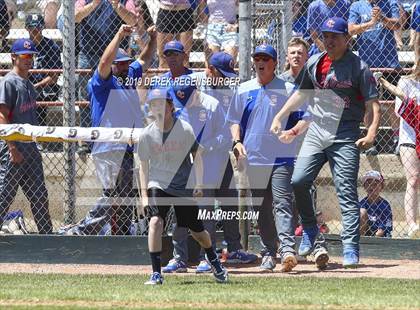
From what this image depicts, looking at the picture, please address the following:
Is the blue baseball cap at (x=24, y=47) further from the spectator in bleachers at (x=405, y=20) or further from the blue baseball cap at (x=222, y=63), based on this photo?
the spectator in bleachers at (x=405, y=20)

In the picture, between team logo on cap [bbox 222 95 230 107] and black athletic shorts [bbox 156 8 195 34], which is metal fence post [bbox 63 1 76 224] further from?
team logo on cap [bbox 222 95 230 107]

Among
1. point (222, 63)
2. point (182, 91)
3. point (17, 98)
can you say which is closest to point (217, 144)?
point (182, 91)

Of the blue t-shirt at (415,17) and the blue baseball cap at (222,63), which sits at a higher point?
the blue t-shirt at (415,17)

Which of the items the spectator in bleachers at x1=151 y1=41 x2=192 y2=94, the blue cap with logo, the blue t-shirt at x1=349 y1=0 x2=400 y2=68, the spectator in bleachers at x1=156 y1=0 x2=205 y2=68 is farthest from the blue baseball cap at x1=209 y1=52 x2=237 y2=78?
the blue cap with logo

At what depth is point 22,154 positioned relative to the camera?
1134 cm

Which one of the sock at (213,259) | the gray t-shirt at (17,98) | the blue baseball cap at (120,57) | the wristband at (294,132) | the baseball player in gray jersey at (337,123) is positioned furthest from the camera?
the gray t-shirt at (17,98)

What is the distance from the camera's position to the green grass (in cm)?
782

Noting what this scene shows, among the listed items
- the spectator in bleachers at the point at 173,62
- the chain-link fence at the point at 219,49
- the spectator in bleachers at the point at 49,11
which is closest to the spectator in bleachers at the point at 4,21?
the chain-link fence at the point at 219,49

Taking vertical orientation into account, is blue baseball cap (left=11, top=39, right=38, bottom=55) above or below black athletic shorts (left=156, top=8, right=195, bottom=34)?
below

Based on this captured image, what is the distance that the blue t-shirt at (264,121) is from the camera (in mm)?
10219

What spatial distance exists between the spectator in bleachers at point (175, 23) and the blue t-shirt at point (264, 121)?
7.91 feet

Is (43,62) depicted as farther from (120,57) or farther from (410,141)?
(410,141)

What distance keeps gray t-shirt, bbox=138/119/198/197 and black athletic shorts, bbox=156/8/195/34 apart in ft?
12.3

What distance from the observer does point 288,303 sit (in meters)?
7.85
